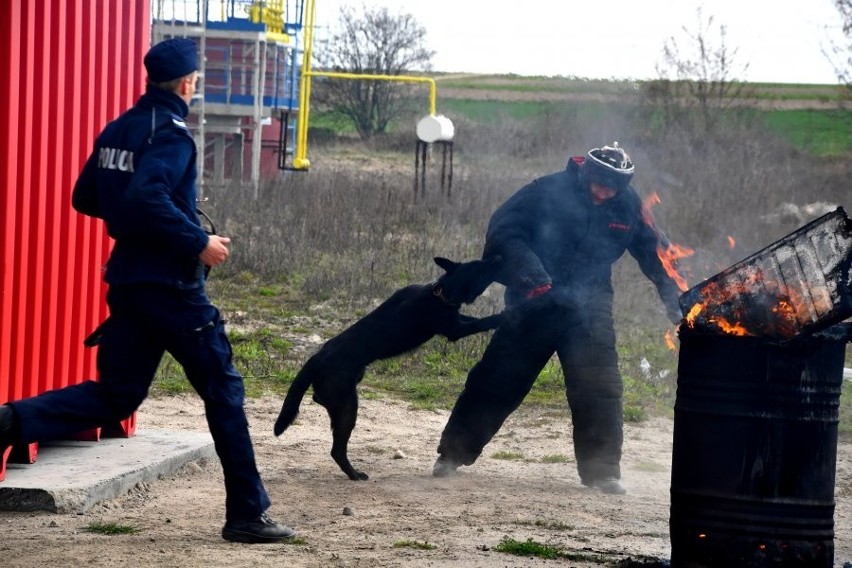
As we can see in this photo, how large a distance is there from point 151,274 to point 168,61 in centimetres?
A: 85

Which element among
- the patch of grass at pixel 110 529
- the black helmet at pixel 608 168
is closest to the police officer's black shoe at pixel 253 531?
the patch of grass at pixel 110 529

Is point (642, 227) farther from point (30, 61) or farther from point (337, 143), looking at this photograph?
point (337, 143)

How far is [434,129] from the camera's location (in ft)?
70.9

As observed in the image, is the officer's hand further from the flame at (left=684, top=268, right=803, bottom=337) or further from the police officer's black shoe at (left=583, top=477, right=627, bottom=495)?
the police officer's black shoe at (left=583, top=477, right=627, bottom=495)

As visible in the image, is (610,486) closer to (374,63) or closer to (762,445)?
(762,445)

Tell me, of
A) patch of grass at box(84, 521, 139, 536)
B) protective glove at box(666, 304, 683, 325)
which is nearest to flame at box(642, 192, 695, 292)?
protective glove at box(666, 304, 683, 325)

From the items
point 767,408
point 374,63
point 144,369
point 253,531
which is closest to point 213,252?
point 144,369

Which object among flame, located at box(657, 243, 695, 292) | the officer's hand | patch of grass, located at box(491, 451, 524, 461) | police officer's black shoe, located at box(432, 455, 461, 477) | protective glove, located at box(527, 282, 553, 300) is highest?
the officer's hand

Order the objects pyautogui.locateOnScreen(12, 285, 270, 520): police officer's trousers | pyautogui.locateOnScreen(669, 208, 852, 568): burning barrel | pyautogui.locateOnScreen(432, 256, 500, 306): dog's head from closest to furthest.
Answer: pyautogui.locateOnScreen(669, 208, 852, 568): burning barrel, pyautogui.locateOnScreen(12, 285, 270, 520): police officer's trousers, pyautogui.locateOnScreen(432, 256, 500, 306): dog's head

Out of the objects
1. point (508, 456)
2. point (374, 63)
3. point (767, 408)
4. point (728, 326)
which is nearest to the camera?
point (767, 408)

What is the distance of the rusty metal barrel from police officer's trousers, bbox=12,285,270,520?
1.82m

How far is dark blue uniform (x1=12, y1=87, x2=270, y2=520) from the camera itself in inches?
179

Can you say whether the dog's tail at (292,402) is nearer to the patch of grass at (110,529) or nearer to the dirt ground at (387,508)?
the dirt ground at (387,508)

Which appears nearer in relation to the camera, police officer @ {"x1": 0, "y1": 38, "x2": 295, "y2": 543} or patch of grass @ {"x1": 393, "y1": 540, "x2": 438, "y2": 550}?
police officer @ {"x1": 0, "y1": 38, "x2": 295, "y2": 543}
